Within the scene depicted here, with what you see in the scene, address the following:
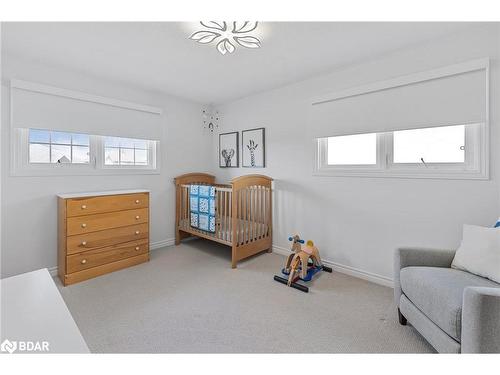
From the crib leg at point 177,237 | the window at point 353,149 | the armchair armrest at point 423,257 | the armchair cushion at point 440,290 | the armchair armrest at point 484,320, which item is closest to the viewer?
the armchair armrest at point 484,320

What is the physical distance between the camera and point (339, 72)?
2602 millimetres

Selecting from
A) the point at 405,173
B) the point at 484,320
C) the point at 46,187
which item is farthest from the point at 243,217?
the point at 484,320

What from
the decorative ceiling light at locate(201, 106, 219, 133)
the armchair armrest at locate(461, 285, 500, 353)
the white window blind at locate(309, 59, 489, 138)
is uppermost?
the decorative ceiling light at locate(201, 106, 219, 133)

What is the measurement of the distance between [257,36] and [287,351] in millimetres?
2311

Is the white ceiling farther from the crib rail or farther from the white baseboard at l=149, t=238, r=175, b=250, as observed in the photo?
the white baseboard at l=149, t=238, r=175, b=250

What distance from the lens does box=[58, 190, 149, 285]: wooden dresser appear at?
93.6 inches

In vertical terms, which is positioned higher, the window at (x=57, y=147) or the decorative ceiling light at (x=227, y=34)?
the decorative ceiling light at (x=227, y=34)

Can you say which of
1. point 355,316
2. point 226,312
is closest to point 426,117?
point 355,316

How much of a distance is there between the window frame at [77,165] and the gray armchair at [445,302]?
314 cm

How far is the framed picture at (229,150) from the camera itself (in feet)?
12.4

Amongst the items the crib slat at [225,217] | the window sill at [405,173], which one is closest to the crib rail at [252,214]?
the crib slat at [225,217]

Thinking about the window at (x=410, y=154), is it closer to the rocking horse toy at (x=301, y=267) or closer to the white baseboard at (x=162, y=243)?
the rocking horse toy at (x=301, y=267)

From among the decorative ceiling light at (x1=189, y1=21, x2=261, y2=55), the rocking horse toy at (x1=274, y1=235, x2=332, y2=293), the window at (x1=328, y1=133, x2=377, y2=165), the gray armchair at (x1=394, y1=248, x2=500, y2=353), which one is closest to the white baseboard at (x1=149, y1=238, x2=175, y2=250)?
the rocking horse toy at (x1=274, y1=235, x2=332, y2=293)

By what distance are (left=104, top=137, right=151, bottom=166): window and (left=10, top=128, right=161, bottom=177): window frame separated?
0.19 ft
